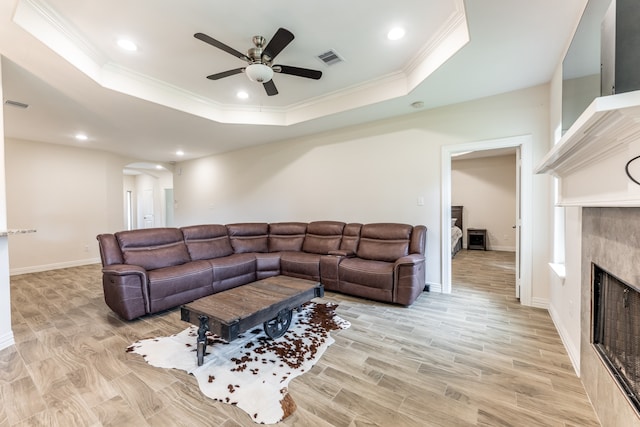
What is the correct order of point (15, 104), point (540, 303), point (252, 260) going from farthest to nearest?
1. point (252, 260)
2. point (15, 104)
3. point (540, 303)

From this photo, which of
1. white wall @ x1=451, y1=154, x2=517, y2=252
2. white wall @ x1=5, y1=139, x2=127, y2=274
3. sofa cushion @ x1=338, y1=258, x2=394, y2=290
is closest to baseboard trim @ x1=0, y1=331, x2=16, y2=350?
sofa cushion @ x1=338, y1=258, x2=394, y2=290

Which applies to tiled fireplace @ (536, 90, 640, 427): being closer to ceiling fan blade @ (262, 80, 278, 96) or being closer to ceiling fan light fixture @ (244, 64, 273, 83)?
ceiling fan light fixture @ (244, 64, 273, 83)

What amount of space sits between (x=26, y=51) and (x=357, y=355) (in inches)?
150

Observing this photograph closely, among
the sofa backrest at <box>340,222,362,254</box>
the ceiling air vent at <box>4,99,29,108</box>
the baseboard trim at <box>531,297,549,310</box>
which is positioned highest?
the ceiling air vent at <box>4,99,29,108</box>

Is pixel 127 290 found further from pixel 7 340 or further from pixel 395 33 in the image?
pixel 395 33

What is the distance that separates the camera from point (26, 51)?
2221 mm

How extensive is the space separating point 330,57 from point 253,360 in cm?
301

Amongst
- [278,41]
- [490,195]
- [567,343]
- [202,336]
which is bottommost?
[567,343]

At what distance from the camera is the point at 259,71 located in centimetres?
231

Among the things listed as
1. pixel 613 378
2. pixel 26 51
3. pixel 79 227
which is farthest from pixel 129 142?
pixel 613 378

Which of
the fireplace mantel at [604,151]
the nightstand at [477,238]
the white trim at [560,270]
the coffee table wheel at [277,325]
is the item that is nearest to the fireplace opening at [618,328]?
the fireplace mantel at [604,151]

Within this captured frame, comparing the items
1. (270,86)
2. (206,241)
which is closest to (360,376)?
(270,86)

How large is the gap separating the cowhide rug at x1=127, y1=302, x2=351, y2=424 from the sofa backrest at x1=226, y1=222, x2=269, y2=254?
77.9 inches

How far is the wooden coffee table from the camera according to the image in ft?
6.39
